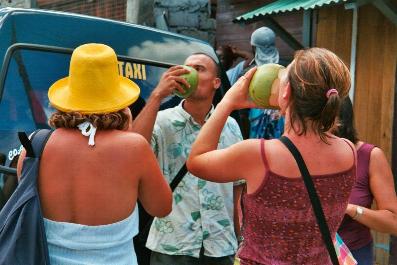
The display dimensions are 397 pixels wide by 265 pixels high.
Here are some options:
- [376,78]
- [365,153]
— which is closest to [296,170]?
[365,153]

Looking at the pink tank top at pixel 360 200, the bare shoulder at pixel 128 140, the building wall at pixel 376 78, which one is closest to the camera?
the bare shoulder at pixel 128 140

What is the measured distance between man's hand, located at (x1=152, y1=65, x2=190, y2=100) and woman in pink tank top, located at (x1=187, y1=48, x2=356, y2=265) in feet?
2.76

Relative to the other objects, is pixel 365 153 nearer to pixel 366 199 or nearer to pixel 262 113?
pixel 366 199

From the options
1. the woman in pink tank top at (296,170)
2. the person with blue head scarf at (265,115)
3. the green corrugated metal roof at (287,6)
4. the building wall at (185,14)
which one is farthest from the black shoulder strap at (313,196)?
the building wall at (185,14)

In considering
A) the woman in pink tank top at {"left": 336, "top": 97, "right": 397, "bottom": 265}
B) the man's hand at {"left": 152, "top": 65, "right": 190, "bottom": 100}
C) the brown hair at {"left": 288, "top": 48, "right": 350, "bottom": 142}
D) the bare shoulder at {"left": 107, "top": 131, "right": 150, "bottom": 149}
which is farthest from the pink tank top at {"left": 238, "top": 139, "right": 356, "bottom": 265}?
the man's hand at {"left": 152, "top": 65, "right": 190, "bottom": 100}

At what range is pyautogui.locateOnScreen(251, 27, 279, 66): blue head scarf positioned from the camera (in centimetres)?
580

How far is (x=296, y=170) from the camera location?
221 centimetres

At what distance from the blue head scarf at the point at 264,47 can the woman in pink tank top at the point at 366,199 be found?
2.68 m

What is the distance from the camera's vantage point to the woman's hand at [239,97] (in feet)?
8.34

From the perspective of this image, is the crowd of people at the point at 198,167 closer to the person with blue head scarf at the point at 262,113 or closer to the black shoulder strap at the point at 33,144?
the black shoulder strap at the point at 33,144

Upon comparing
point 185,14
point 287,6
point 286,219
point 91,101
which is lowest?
point 185,14

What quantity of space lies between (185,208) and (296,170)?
1.21 meters

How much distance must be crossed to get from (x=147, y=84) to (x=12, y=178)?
113cm

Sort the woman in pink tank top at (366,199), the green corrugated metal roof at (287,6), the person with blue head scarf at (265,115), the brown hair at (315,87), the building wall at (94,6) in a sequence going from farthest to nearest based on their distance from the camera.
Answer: the building wall at (94,6) < the green corrugated metal roof at (287,6) < the person with blue head scarf at (265,115) < the woman in pink tank top at (366,199) < the brown hair at (315,87)
